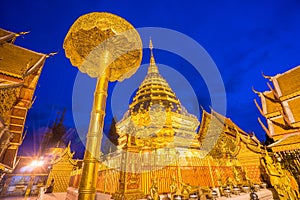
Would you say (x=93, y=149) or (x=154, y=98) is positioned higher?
(x=154, y=98)

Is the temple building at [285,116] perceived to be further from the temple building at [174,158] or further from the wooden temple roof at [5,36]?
the wooden temple roof at [5,36]

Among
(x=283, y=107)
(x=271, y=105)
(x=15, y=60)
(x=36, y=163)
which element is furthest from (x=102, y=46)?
(x=36, y=163)

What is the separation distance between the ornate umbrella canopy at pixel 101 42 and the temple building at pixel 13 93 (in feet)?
25.2

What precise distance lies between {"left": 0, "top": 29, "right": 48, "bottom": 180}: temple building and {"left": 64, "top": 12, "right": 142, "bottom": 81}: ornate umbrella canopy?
769 centimetres

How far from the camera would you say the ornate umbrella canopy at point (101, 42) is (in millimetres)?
2375

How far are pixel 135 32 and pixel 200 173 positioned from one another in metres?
8.02

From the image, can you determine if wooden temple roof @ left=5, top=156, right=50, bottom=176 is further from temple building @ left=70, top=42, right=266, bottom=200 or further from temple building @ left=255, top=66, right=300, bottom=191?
temple building @ left=255, top=66, right=300, bottom=191

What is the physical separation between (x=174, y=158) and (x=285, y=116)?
9572 mm

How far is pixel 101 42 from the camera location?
2.46 metres

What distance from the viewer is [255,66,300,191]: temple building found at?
9170 millimetres

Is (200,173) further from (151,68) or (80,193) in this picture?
(151,68)

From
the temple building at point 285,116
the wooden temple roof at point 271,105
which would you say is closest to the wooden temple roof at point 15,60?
the temple building at point 285,116

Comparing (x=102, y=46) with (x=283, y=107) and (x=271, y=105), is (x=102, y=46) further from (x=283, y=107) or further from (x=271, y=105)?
(x=271, y=105)

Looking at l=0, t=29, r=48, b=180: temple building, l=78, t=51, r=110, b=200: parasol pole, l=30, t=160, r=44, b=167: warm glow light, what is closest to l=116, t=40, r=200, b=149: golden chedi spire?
l=0, t=29, r=48, b=180: temple building
